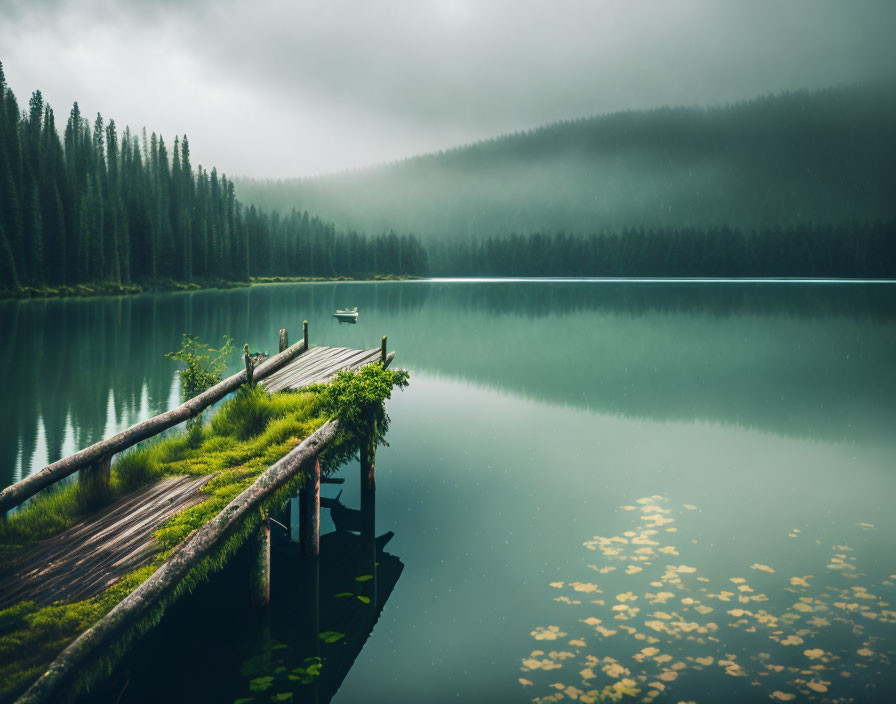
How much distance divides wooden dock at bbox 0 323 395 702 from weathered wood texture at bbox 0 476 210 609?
1 cm

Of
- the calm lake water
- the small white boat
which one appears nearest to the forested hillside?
A: the small white boat

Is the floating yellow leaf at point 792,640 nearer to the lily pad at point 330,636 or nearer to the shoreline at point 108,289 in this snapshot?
the lily pad at point 330,636

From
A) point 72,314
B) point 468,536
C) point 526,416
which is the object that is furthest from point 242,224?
point 468,536

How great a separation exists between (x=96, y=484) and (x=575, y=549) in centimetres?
911

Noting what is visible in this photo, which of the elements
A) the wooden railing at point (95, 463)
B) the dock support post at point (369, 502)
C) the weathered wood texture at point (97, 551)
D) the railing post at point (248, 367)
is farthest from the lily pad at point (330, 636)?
the railing post at point (248, 367)

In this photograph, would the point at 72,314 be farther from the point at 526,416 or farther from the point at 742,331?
the point at 742,331

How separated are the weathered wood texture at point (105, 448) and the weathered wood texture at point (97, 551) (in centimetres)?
88

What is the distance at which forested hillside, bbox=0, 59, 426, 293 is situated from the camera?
9162cm

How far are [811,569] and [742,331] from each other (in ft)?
185

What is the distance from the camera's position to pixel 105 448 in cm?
1123

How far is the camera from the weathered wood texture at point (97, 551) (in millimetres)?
8562

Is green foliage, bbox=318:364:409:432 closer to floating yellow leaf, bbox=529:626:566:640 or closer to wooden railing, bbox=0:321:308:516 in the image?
wooden railing, bbox=0:321:308:516

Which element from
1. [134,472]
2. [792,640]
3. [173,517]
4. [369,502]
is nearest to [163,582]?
[173,517]

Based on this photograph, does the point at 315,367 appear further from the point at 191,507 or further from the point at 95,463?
the point at 191,507
